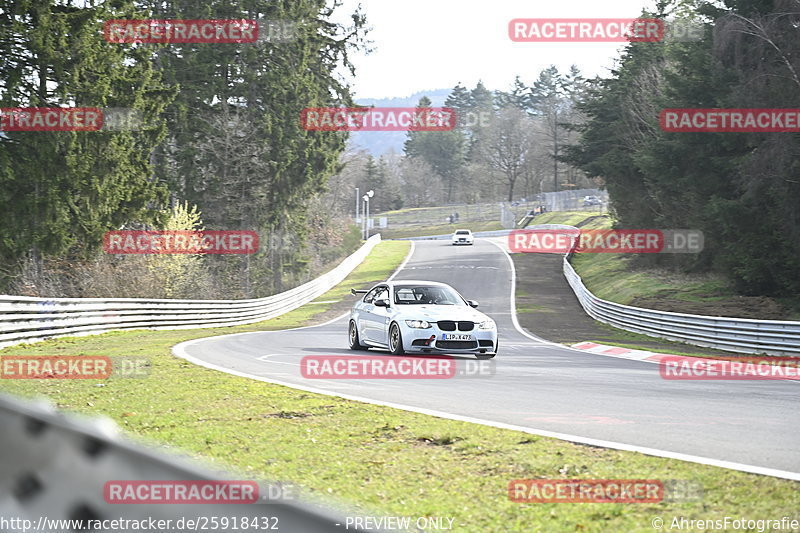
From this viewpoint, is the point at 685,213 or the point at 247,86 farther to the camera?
the point at 247,86

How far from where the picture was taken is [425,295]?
60.5ft

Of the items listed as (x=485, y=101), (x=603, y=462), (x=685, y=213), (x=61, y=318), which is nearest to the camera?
(x=603, y=462)

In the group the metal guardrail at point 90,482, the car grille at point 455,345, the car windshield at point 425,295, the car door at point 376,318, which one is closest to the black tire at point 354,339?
the car door at point 376,318

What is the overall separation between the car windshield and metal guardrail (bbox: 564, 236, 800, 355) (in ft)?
26.0

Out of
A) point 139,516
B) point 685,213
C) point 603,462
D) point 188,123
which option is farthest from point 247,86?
point 139,516

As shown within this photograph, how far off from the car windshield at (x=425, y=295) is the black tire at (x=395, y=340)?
899 mm

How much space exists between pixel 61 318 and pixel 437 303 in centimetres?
913

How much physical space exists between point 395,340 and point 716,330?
34.5 feet

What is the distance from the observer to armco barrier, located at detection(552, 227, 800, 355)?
67.4 ft

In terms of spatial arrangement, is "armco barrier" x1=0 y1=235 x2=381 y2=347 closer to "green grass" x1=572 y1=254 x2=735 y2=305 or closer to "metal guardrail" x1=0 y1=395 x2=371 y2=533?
"green grass" x1=572 y1=254 x2=735 y2=305

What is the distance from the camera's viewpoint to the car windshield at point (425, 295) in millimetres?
18234

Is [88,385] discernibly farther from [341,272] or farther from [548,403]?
[341,272]

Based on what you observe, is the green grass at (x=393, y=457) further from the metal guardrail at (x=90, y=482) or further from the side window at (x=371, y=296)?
the side window at (x=371, y=296)

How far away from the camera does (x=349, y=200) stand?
484ft
